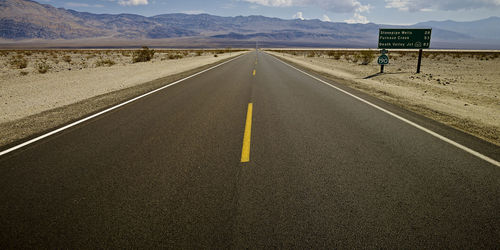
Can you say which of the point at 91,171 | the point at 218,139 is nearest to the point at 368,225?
the point at 218,139

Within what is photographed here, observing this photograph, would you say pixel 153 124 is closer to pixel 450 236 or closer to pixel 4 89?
pixel 450 236

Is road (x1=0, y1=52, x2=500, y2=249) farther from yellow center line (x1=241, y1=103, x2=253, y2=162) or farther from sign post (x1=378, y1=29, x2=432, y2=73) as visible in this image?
sign post (x1=378, y1=29, x2=432, y2=73)

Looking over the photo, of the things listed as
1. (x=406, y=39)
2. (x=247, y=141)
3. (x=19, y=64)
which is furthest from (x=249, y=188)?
(x=19, y=64)

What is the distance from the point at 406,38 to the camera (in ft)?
54.9

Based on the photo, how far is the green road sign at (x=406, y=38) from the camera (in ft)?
54.2

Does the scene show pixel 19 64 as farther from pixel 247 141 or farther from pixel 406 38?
pixel 406 38

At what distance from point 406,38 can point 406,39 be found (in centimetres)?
7

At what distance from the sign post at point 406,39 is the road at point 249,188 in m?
14.2

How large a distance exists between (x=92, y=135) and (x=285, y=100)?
5.44m

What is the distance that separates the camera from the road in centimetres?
225

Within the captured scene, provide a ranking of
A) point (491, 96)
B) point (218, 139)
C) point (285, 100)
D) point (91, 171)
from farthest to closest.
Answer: point (491, 96) → point (285, 100) → point (218, 139) → point (91, 171)

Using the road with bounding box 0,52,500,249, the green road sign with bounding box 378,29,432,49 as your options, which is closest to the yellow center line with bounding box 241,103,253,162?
the road with bounding box 0,52,500,249

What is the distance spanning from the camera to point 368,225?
7.78 ft

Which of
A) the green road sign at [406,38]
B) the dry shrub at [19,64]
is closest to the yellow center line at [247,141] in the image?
the green road sign at [406,38]
